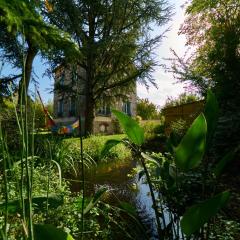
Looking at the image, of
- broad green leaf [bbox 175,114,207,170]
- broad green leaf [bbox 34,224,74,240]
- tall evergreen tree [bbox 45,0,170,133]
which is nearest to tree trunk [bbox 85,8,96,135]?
tall evergreen tree [bbox 45,0,170,133]

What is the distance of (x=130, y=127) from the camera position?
1566 mm

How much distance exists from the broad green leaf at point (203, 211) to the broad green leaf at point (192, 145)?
0.21 meters

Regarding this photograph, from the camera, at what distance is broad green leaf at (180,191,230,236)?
1.12 m

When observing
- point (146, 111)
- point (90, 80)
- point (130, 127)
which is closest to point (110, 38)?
point (90, 80)

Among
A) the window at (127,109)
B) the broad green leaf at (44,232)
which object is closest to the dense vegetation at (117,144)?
the broad green leaf at (44,232)

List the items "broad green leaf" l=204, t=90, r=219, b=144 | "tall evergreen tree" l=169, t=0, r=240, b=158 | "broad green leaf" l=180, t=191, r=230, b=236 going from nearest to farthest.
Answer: "broad green leaf" l=180, t=191, r=230, b=236
"broad green leaf" l=204, t=90, r=219, b=144
"tall evergreen tree" l=169, t=0, r=240, b=158

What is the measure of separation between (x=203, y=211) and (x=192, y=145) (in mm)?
247

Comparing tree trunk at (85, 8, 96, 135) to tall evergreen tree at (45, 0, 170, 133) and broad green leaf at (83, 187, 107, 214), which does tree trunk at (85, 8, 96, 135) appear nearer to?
tall evergreen tree at (45, 0, 170, 133)

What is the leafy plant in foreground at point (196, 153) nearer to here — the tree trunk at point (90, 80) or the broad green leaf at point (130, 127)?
the broad green leaf at point (130, 127)

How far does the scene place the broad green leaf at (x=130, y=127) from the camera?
4.94ft

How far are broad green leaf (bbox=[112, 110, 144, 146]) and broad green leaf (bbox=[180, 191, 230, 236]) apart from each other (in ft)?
1.63

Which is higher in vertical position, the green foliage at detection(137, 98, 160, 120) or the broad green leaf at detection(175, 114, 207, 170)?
the green foliage at detection(137, 98, 160, 120)

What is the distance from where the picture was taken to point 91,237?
327cm

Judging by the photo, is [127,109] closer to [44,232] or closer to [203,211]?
[203,211]
